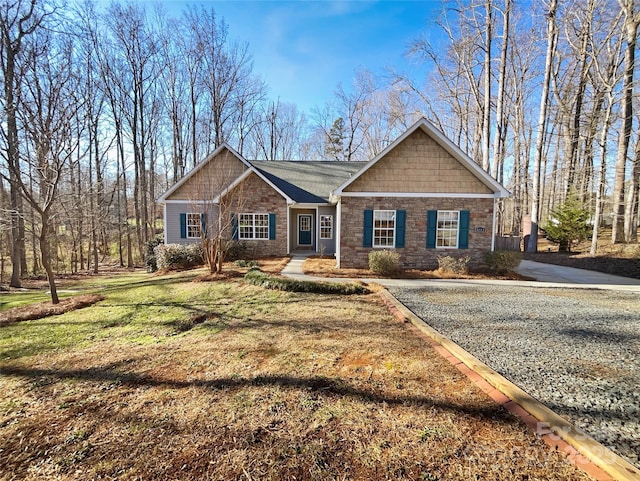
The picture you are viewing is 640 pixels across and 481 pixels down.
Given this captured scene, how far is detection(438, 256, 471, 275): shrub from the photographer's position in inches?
416

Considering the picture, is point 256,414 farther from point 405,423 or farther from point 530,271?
point 530,271

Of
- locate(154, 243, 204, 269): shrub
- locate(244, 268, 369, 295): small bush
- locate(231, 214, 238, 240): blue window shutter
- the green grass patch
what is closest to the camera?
the green grass patch

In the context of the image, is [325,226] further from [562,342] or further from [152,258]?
[562,342]

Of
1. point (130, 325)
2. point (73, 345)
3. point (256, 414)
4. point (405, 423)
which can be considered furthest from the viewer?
point (130, 325)

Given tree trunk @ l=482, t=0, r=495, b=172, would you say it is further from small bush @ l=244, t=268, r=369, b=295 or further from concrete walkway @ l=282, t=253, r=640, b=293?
small bush @ l=244, t=268, r=369, b=295

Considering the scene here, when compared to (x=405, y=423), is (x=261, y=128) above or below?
above

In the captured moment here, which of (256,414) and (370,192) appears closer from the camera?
(256,414)

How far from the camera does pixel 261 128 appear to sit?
1216 inches

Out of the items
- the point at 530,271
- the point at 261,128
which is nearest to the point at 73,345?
the point at 530,271

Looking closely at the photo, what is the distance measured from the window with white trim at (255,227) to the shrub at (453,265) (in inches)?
322

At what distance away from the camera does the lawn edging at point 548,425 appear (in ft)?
6.59

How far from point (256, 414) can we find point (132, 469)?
99 centimetres

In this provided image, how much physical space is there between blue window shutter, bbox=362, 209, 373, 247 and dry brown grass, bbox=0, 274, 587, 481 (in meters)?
6.70

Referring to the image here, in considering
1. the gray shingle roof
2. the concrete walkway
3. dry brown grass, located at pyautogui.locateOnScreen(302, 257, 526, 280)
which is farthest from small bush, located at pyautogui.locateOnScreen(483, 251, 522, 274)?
the gray shingle roof
